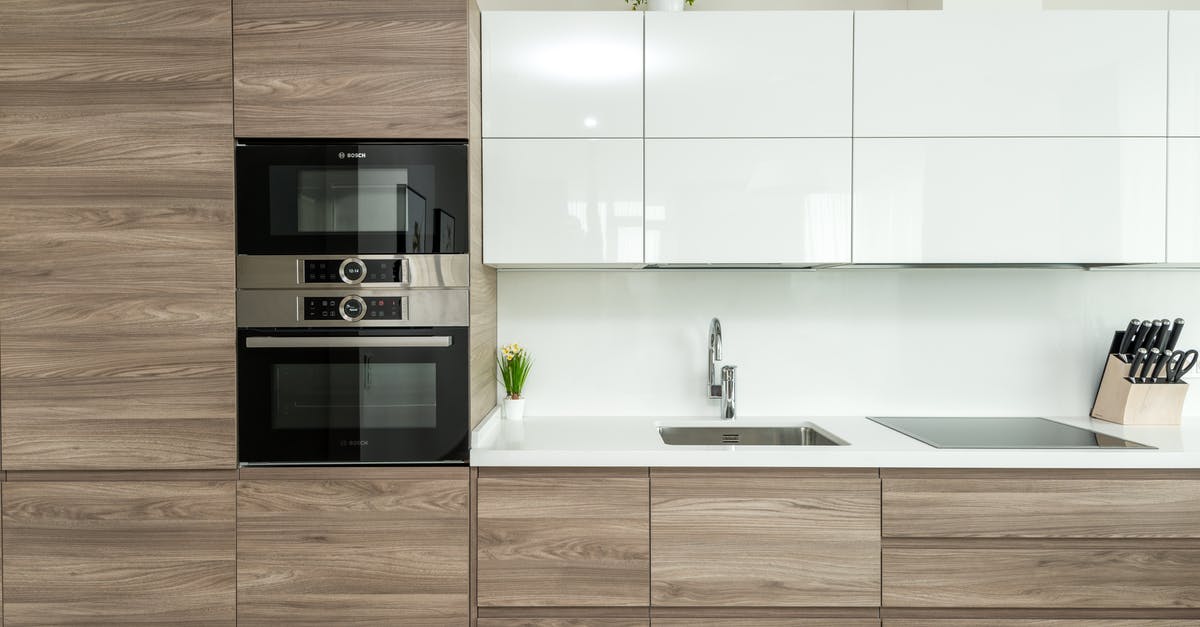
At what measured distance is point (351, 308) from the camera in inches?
68.9

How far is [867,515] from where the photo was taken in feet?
5.74

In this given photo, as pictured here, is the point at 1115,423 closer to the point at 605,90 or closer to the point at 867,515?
the point at 867,515

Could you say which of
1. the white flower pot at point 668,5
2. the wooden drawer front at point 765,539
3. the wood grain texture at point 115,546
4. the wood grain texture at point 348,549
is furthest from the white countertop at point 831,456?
the white flower pot at point 668,5

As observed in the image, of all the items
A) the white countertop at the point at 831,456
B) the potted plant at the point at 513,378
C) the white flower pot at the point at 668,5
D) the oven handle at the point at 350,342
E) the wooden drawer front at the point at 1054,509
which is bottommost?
the wooden drawer front at the point at 1054,509

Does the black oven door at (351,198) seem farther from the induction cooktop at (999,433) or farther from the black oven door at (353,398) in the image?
the induction cooktop at (999,433)

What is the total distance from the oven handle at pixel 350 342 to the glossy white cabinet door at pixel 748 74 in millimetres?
856

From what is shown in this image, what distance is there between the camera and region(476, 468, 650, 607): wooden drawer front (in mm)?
1754

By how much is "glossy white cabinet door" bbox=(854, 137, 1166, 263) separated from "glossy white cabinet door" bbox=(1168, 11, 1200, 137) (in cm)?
9

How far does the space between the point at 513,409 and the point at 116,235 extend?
1.21 meters

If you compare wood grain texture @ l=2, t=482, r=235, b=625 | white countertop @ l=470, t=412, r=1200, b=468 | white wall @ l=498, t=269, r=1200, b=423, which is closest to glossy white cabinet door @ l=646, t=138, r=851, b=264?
white wall @ l=498, t=269, r=1200, b=423

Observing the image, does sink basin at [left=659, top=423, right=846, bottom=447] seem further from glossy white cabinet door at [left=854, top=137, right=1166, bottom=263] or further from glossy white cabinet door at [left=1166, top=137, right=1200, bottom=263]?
glossy white cabinet door at [left=1166, top=137, right=1200, bottom=263]

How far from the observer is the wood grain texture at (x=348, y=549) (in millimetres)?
1739

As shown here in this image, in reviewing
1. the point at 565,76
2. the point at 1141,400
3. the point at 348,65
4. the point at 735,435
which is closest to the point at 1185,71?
the point at 1141,400

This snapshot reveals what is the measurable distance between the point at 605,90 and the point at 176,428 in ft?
4.89
